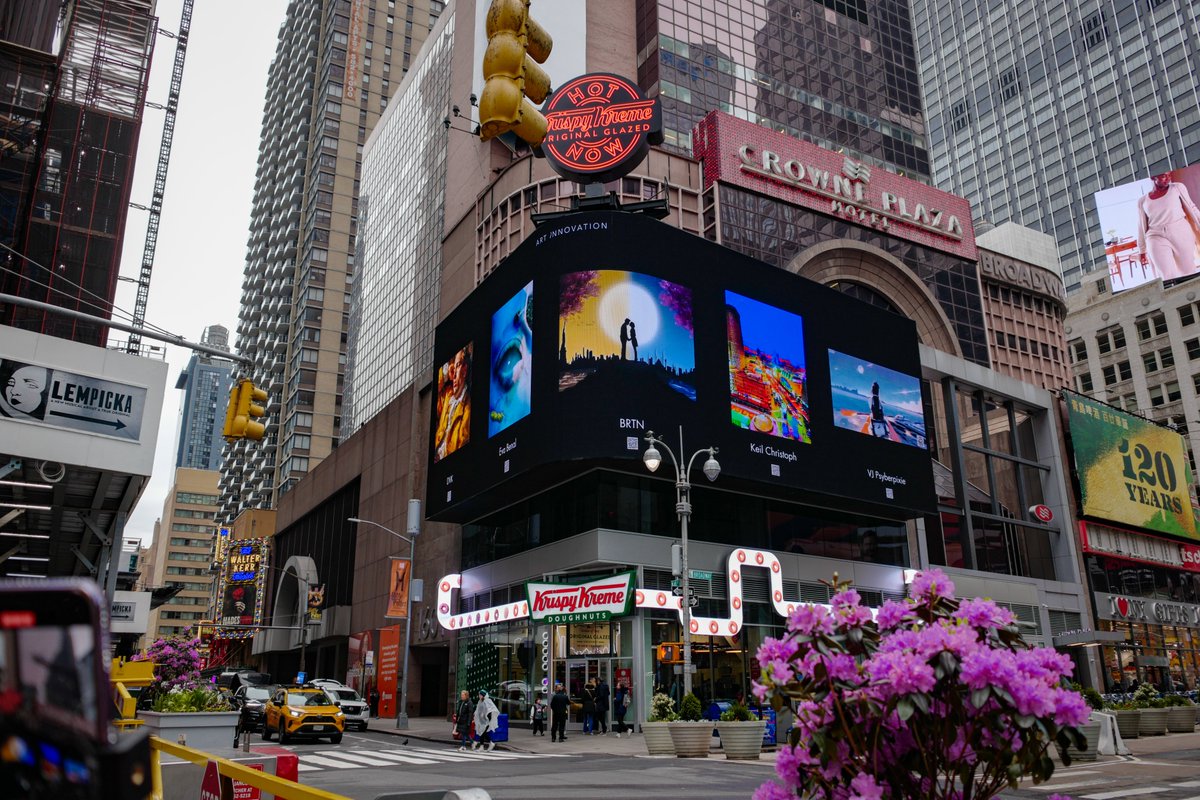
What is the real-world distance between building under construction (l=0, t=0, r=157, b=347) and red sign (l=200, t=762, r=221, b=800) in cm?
2679

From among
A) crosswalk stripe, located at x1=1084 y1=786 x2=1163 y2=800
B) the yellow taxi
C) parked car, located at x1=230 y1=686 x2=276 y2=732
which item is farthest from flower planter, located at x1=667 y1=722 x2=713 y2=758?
parked car, located at x1=230 y1=686 x2=276 y2=732

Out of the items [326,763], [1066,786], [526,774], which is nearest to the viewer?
[1066,786]

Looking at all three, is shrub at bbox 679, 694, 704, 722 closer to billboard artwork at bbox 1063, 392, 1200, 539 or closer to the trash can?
the trash can

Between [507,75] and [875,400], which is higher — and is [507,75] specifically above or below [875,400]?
below

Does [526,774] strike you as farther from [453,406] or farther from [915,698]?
[453,406]

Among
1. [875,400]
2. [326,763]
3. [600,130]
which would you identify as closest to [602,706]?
[326,763]

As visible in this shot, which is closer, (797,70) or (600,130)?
(600,130)

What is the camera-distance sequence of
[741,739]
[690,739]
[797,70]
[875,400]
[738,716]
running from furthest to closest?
[797,70] → [875,400] → [690,739] → [738,716] → [741,739]

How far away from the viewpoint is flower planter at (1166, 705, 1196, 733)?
28500 mm

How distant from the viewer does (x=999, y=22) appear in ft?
558

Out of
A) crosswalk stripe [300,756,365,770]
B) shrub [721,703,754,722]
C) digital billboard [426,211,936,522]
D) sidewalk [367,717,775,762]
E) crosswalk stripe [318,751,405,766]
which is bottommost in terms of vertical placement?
sidewalk [367,717,775,762]

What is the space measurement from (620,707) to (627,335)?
13.5 meters

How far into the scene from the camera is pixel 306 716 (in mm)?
27953

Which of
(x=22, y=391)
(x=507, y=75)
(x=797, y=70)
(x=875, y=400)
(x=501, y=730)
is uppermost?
(x=797, y=70)
